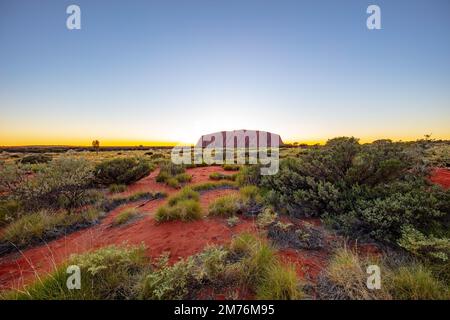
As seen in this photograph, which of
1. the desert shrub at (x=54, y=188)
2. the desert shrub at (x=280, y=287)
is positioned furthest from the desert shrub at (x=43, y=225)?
the desert shrub at (x=280, y=287)

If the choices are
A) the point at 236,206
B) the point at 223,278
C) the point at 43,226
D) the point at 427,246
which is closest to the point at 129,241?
the point at 223,278

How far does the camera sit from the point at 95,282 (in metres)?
2.63

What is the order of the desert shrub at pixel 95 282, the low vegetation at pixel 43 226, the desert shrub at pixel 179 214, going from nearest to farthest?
1. the desert shrub at pixel 95 282
2. the low vegetation at pixel 43 226
3. the desert shrub at pixel 179 214

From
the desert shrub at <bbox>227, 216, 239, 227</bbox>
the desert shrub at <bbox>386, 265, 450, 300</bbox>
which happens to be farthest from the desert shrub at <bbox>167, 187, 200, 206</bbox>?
the desert shrub at <bbox>386, 265, 450, 300</bbox>

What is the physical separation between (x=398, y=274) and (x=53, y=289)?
441cm

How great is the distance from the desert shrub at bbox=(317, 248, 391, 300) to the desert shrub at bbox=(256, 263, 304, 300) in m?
0.35

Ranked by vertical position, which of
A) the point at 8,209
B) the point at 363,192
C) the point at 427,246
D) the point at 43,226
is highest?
the point at 363,192

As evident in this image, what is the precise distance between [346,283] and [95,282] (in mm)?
3181

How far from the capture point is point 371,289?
2299mm

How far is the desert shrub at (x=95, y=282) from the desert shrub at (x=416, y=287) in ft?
10.0

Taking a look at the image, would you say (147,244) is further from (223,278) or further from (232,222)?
(223,278)

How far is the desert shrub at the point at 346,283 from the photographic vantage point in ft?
7.32

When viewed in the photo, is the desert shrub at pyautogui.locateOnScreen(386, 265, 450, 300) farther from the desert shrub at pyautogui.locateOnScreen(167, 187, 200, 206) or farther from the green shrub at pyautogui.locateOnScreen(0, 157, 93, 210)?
the green shrub at pyautogui.locateOnScreen(0, 157, 93, 210)

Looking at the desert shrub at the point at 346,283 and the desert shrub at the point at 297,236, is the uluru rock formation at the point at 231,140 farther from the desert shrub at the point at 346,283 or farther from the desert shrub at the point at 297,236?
the desert shrub at the point at 346,283
